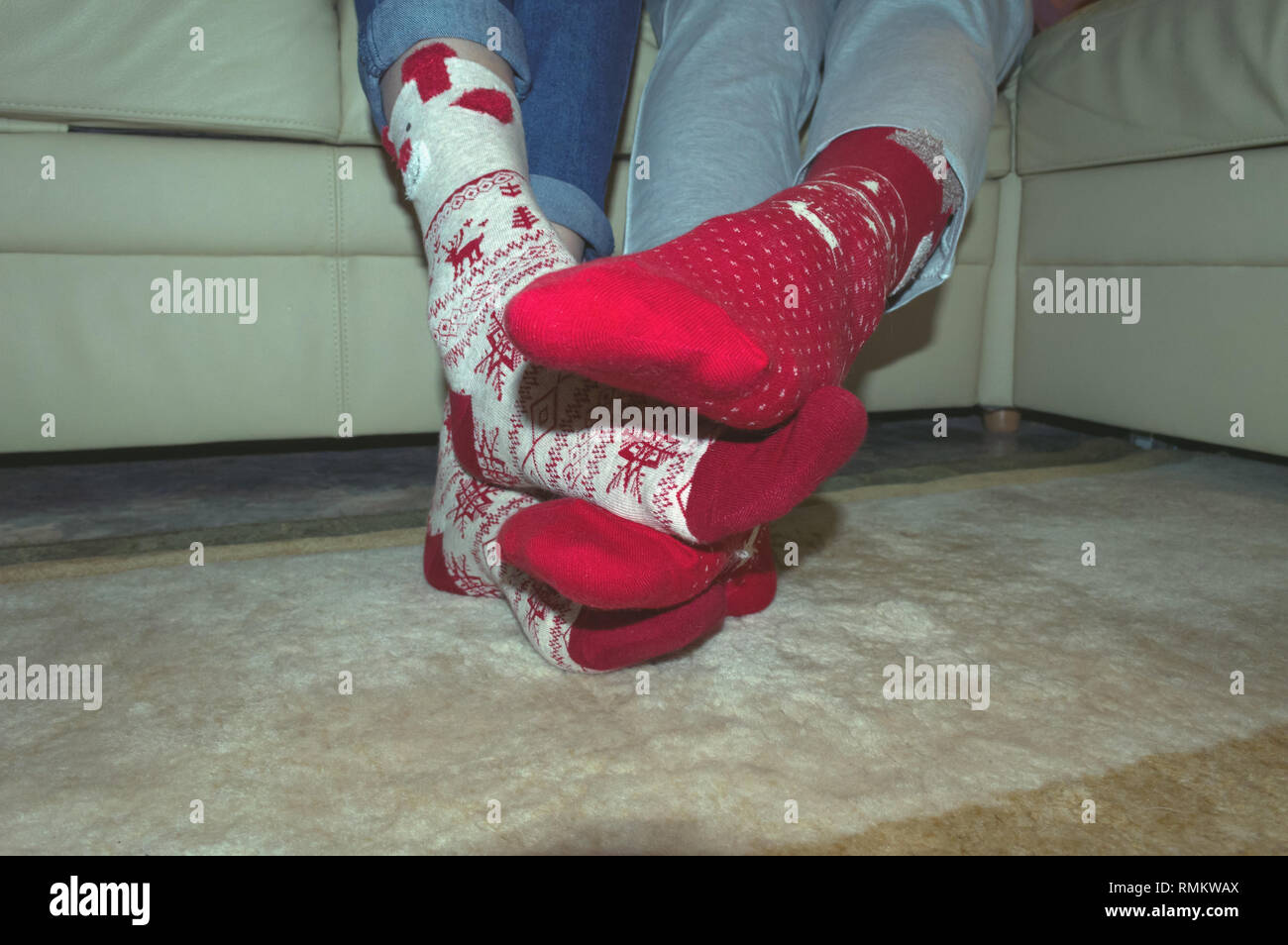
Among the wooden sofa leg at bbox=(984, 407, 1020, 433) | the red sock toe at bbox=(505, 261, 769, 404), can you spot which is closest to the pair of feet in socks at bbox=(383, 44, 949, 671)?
the red sock toe at bbox=(505, 261, 769, 404)

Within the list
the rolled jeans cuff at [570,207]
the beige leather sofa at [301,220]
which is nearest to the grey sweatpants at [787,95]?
the rolled jeans cuff at [570,207]

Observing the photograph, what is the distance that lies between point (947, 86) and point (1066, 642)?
385mm

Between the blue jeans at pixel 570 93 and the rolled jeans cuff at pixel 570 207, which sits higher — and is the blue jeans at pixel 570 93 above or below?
above

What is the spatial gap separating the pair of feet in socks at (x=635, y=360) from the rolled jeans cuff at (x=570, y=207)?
0.18 feet

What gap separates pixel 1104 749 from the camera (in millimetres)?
535

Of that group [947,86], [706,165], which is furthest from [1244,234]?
[706,165]

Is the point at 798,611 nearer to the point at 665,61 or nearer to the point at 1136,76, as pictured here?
the point at 665,61

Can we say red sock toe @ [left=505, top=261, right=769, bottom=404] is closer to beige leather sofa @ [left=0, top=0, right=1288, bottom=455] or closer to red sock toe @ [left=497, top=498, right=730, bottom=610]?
red sock toe @ [left=497, top=498, right=730, bottom=610]

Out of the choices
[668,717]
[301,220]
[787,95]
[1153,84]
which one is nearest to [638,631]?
[668,717]

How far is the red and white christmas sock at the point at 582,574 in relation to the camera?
0.49 m

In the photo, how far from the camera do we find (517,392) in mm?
559

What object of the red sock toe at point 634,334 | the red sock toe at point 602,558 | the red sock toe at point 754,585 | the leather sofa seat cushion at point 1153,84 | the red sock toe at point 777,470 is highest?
the leather sofa seat cushion at point 1153,84

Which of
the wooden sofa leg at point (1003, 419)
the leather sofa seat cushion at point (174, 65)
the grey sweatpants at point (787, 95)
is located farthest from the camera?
the wooden sofa leg at point (1003, 419)

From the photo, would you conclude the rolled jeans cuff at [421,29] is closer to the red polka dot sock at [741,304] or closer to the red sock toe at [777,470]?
the red polka dot sock at [741,304]
